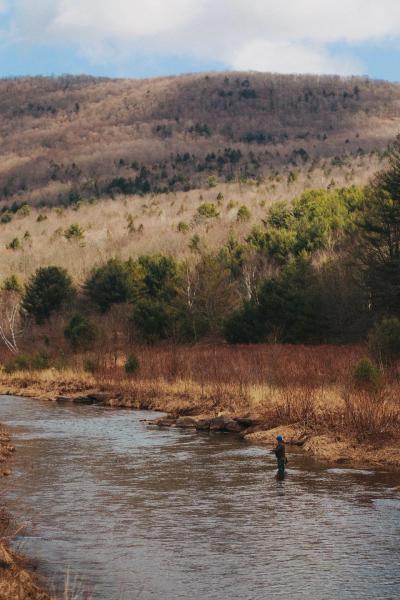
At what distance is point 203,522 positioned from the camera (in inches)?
671

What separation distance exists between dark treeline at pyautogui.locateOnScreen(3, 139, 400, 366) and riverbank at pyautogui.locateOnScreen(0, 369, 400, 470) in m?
6.32

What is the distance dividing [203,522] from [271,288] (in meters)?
36.9

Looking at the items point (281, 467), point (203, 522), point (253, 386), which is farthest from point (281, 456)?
point (253, 386)

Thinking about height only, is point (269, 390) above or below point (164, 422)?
above

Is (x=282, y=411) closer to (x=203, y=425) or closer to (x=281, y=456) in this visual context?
(x=203, y=425)

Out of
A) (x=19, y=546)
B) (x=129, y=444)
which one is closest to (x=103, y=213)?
(x=129, y=444)

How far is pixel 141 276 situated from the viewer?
81250mm

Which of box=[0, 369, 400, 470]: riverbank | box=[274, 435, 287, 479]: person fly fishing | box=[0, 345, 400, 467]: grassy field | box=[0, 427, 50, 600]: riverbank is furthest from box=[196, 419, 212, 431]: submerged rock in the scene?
box=[0, 427, 50, 600]: riverbank

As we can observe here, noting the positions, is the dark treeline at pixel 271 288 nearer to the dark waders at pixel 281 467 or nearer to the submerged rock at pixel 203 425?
the submerged rock at pixel 203 425

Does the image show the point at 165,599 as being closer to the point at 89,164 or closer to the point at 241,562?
the point at 241,562

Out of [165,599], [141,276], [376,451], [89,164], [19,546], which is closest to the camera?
[165,599]

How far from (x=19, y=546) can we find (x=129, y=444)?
1215cm

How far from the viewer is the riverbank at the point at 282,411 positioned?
939 inches

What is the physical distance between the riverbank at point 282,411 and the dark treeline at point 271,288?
20.7 ft
